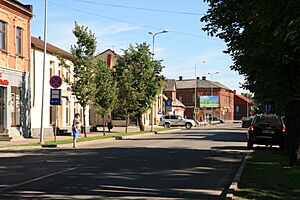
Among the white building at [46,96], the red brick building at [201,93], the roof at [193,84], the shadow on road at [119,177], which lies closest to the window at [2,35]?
the white building at [46,96]

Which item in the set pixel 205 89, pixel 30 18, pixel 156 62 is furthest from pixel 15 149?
pixel 205 89

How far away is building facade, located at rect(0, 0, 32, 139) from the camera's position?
33.4m

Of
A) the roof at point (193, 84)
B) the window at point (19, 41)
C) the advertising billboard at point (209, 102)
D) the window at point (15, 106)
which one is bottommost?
the window at point (15, 106)

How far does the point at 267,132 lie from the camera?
81.2ft

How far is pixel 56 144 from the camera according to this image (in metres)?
27.8

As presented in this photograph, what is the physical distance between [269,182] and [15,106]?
85.5 ft

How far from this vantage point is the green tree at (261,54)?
43.8 ft

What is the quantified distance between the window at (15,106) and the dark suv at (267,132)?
16998 millimetres

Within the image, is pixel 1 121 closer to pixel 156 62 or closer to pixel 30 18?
pixel 30 18

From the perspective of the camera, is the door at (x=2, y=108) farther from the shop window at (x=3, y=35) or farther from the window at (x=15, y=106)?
the shop window at (x=3, y=35)

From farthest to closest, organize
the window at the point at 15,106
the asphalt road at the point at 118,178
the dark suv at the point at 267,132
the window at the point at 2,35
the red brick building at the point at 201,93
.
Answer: the red brick building at the point at 201,93 → the window at the point at 15,106 → the window at the point at 2,35 → the dark suv at the point at 267,132 → the asphalt road at the point at 118,178

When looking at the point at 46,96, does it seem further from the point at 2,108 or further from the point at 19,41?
the point at 2,108

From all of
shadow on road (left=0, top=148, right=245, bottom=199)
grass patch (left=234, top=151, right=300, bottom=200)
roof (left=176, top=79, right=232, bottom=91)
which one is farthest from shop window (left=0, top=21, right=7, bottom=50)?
roof (left=176, top=79, right=232, bottom=91)

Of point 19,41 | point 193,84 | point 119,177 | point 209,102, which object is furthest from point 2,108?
point 193,84
